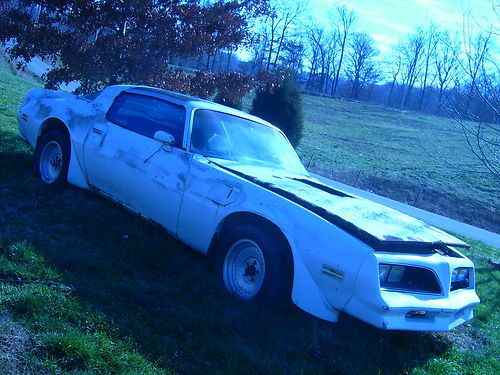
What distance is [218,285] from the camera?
478 centimetres

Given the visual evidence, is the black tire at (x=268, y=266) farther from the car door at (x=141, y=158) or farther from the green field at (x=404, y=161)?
the green field at (x=404, y=161)

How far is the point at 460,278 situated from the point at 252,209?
1.82m

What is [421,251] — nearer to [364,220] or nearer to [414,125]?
[364,220]

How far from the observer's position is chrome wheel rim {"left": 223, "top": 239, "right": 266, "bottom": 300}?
4578mm

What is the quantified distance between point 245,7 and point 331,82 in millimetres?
70718

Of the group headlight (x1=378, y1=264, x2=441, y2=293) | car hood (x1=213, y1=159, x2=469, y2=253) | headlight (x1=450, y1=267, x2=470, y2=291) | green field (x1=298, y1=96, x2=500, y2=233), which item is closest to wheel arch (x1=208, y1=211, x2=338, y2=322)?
car hood (x1=213, y1=159, x2=469, y2=253)

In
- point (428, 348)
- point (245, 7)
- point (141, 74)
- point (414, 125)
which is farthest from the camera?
point (414, 125)

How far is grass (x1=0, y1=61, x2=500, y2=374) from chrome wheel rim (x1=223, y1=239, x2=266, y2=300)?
115mm

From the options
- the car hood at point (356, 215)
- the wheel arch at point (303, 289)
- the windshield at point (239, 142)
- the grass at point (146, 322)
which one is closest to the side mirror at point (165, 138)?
the windshield at point (239, 142)

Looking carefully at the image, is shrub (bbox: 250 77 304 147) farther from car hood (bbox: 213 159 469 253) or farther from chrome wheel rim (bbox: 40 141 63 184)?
car hood (bbox: 213 159 469 253)

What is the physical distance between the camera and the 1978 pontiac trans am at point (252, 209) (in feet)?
13.6

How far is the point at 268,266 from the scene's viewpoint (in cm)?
441

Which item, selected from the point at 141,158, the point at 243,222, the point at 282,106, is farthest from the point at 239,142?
the point at 282,106

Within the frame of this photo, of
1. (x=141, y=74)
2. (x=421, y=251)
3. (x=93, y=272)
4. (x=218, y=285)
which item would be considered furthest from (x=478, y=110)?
(x=93, y=272)
